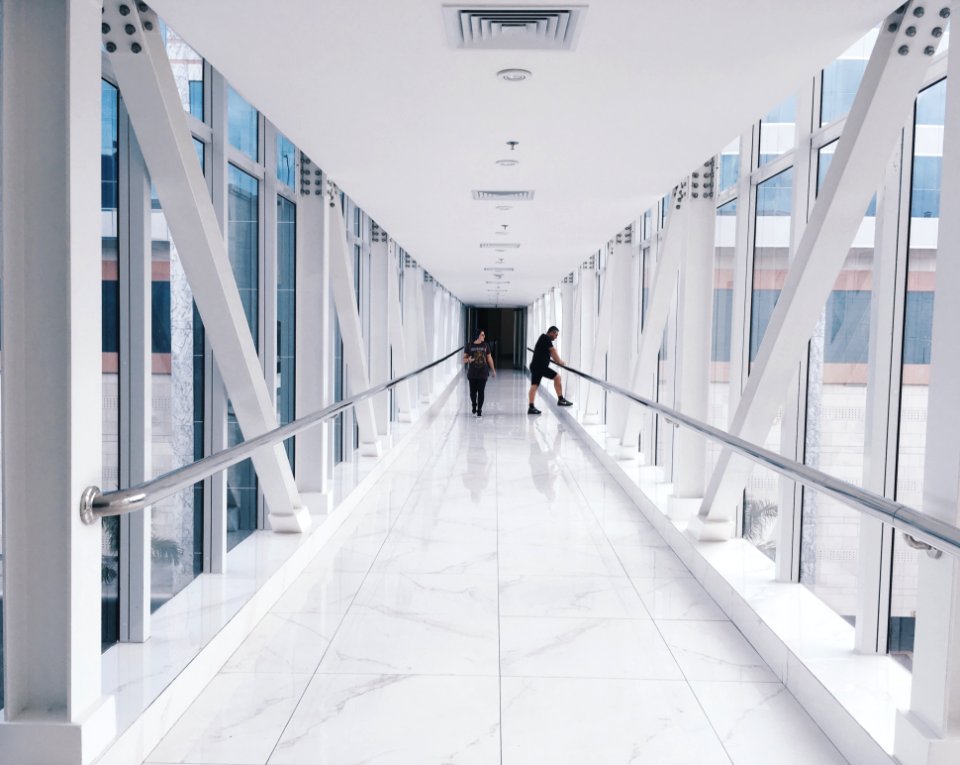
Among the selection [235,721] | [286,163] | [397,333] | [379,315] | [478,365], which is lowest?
[235,721]

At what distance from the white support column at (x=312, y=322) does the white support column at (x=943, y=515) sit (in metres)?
4.12

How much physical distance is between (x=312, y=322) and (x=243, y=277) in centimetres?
63

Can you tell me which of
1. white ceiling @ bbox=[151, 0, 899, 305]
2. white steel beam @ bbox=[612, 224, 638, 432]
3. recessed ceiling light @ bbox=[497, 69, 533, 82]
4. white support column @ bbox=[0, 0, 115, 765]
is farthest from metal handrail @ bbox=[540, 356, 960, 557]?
white steel beam @ bbox=[612, 224, 638, 432]

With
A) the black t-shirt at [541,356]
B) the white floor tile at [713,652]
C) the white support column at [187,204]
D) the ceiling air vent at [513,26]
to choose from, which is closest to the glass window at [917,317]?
the white floor tile at [713,652]

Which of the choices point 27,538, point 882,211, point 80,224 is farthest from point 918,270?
point 27,538

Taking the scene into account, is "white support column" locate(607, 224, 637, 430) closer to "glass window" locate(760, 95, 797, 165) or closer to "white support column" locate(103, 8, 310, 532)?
"glass window" locate(760, 95, 797, 165)

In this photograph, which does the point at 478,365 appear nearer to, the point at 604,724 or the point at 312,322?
the point at 312,322

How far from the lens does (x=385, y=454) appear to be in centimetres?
848

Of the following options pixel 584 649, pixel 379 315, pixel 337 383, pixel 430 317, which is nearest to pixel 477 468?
pixel 337 383

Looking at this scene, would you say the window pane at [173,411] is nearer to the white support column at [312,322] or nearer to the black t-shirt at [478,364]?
the white support column at [312,322]

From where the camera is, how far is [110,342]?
11.4 feet

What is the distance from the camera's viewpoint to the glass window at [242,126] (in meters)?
5.13

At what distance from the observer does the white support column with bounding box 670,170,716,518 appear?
571 centimetres

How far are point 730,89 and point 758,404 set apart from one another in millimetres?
1431
